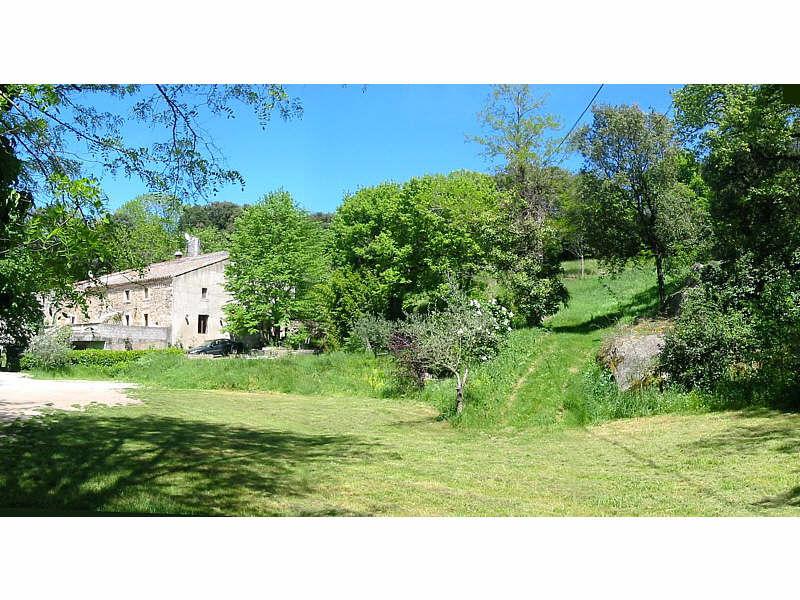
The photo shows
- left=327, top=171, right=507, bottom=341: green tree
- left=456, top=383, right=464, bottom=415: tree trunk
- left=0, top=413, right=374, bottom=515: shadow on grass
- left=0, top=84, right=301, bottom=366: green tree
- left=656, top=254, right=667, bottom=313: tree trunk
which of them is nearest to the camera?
left=0, top=413, right=374, bottom=515: shadow on grass

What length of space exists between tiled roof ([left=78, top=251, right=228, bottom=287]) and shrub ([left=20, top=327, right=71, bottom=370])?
20.1 inches

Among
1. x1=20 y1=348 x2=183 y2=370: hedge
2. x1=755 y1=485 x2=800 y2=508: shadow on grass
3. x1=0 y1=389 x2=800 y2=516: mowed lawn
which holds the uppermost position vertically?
x1=20 y1=348 x2=183 y2=370: hedge

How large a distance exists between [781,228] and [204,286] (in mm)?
4921

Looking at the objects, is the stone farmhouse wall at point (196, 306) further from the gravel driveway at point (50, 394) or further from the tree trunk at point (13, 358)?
the tree trunk at point (13, 358)

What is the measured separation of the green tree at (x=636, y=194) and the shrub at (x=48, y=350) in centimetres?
594

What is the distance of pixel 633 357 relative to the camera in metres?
6.28

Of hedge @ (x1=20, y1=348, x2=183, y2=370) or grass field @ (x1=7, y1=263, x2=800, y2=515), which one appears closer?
grass field @ (x1=7, y1=263, x2=800, y2=515)

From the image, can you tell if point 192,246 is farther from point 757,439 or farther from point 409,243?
point 757,439

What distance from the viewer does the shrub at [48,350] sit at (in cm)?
395

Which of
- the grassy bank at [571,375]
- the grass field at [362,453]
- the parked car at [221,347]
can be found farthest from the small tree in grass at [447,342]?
the parked car at [221,347]

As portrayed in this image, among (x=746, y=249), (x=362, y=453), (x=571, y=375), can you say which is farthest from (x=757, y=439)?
(x=362, y=453)

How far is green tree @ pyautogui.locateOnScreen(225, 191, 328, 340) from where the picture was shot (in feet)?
14.3

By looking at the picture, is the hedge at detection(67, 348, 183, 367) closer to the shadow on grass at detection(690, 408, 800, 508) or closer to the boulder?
the shadow on grass at detection(690, 408, 800, 508)

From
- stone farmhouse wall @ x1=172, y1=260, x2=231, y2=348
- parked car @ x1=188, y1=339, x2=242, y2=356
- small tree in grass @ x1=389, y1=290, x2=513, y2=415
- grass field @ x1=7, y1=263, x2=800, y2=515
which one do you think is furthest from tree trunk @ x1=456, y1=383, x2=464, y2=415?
stone farmhouse wall @ x1=172, y1=260, x2=231, y2=348
